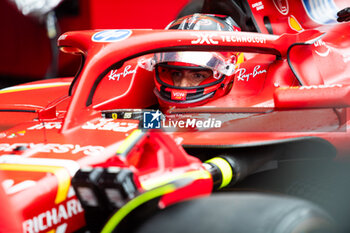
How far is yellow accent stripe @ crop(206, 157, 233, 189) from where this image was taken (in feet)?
3.86

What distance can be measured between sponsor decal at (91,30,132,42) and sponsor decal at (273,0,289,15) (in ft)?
3.66

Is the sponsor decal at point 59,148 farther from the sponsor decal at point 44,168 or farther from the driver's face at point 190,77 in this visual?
the driver's face at point 190,77

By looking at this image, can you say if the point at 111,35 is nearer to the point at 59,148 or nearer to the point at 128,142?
the point at 59,148

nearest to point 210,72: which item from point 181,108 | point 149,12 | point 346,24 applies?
A: point 181,108

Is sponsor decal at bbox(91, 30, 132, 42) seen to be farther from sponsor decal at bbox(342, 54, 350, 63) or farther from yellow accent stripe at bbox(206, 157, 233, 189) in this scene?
sponsor decal at bbox(342, 54, 350, 63)

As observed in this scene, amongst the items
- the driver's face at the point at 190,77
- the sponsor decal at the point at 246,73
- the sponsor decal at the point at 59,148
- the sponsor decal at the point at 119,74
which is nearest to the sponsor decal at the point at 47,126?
the sponsor decal at the point at 59,148

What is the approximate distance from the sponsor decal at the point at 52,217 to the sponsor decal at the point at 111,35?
631 mm

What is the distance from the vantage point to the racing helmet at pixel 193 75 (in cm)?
178

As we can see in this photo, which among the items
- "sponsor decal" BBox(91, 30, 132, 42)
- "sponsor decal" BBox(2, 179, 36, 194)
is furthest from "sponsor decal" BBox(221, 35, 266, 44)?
"sponsor decal" BBox(2, 179, 36, 194)

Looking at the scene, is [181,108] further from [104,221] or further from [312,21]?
[312,21]

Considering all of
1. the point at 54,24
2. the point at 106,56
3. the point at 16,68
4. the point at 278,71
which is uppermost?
the point at 106,56

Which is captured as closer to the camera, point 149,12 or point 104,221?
point 104,221

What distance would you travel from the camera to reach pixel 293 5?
7.82 feet

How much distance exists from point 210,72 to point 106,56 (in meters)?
0.55
